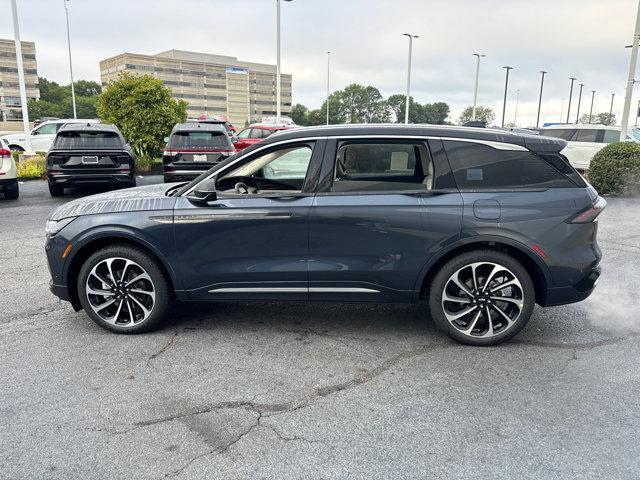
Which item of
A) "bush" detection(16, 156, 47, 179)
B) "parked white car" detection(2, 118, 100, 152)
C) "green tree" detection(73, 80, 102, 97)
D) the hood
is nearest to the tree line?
"green tree" detection(73, 80, 102, 97)

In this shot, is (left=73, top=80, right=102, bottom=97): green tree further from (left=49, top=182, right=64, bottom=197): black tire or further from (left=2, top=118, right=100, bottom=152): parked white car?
(left=49, top=182, right=64, bottom=197): black tire

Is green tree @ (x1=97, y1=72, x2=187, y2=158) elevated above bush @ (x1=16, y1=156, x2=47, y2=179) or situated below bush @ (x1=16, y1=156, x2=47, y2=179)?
above

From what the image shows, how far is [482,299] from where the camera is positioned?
4227 millimetres

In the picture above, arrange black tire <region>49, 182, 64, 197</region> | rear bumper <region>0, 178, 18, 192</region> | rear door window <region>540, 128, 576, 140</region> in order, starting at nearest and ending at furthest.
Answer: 1. rear bumper <region>0, 178, 18, 192</region>
2. black tire <region>49, 182, 64, 197</region>
3. rear door window <region>540, 128, 576, 140</region>

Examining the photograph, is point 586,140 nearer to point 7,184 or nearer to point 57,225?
point 7,184

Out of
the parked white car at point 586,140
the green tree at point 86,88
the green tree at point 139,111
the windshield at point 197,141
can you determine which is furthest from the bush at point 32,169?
the green tree at point 86,88

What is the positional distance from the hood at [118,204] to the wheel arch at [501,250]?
217cm

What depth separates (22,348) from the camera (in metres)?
4.20

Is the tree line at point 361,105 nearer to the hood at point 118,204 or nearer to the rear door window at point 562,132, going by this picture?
the rear door window at point 562,132

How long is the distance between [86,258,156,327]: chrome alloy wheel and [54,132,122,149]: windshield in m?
8.30

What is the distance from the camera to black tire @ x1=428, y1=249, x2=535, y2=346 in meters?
4.16

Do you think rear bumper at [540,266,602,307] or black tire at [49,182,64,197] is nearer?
rear bumper at [540,266,602,307]

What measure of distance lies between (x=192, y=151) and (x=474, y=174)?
32.2 feet

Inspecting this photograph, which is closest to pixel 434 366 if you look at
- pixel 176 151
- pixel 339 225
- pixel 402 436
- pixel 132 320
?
pixel 402 436
